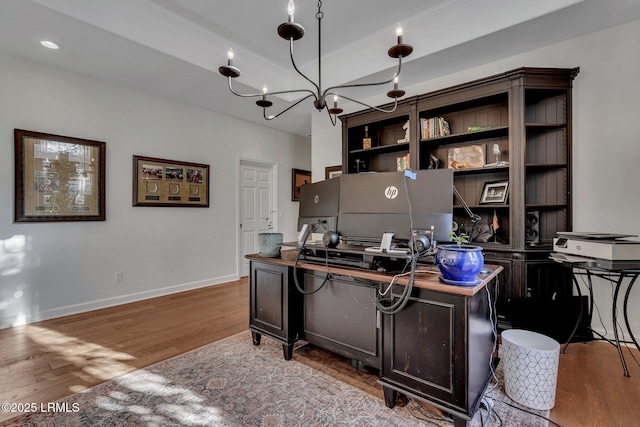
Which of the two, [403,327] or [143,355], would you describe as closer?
[403,327]

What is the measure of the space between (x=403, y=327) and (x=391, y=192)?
76cm

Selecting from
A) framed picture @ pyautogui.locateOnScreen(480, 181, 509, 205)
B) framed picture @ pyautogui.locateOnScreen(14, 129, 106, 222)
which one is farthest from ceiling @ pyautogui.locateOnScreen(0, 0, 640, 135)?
framed picture @ pyautogui.locateOnScreen(480, 181, 509, 205)

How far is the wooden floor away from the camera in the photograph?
67.5 inches

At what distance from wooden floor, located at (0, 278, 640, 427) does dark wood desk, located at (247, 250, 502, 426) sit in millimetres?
617

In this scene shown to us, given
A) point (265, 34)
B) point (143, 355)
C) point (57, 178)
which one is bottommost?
point (143, 355)

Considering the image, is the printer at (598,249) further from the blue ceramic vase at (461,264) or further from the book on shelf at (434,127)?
the book on shelf at (434,127)

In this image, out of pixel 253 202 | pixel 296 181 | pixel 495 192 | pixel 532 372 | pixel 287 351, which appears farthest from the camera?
pixel 296 181

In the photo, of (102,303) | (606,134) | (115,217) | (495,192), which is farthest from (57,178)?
(606,134)

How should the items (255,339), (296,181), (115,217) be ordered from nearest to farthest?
(255,339), (115,217), (296,181)

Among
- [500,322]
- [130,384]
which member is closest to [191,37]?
[130,384]

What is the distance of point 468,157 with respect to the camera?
122 inches

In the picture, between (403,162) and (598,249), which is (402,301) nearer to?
(598,249)

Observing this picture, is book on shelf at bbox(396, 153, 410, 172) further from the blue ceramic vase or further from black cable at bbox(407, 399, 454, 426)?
black cable at bbox(407, 399, 454, 426)

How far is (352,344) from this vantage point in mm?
1884
